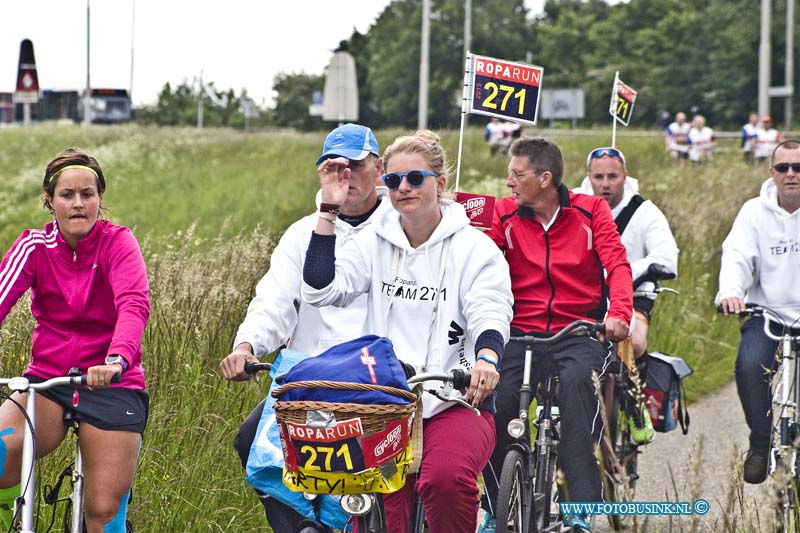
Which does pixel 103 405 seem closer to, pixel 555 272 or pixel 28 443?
pixel 28 443

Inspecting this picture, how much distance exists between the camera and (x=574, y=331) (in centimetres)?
567

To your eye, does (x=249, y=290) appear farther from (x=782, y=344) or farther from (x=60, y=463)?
(x=782, y=344)

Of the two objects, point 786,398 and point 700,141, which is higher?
point 700,141

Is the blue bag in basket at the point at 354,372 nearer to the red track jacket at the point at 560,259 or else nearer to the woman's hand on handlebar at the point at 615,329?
the woman's hand on handlebar at the point at 615,329

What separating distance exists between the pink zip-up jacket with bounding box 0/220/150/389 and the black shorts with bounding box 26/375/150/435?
6 cm

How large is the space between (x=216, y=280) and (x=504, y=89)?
83.5 inches

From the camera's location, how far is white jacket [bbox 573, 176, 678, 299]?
24.2 feet

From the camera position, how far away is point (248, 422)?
469cm

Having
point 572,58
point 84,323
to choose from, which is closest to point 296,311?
point 84,323

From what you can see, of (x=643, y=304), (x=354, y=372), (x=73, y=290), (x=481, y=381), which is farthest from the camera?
(x=643, y=304)

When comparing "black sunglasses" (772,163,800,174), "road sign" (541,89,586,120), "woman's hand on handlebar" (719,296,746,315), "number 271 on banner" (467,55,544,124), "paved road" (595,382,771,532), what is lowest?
"paved road" (595,382,771,532)

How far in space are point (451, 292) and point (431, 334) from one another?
17cm

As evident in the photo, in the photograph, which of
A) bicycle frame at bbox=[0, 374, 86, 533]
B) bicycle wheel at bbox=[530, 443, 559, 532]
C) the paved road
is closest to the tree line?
the paved road

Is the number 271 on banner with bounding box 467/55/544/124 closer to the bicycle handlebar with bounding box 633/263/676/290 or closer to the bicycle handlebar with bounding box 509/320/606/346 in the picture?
the bicycle handlebar with bounding box 633/263/676/290
